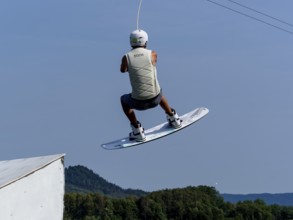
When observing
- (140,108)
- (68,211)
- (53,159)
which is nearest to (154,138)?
(140,108)

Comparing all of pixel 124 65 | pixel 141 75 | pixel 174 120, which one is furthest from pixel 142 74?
pixel 174 120

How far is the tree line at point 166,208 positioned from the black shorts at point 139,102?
10847 cm

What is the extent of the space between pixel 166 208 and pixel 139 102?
4899 inches

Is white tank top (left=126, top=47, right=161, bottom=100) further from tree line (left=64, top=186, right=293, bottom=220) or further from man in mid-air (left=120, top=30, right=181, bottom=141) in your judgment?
tree line (left=64, top=186, right=293, bottom=220)

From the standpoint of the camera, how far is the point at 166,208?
142 meters

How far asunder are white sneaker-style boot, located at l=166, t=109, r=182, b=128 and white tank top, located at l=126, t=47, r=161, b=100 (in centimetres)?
173

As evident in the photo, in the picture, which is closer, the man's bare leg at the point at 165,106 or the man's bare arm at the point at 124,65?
the man's bare arm at the point at 124,65

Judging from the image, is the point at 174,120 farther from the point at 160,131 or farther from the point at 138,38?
the point at 138,38

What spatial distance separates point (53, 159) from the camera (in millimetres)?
11742

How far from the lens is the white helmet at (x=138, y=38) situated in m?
17.4

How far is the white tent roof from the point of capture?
1135cm

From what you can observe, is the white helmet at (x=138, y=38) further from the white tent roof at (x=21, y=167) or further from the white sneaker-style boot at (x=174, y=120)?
the white tent roof at (x=21, y=167)

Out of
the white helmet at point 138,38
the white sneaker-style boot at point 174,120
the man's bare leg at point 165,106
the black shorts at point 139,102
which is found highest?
the white helmet at point 138,38

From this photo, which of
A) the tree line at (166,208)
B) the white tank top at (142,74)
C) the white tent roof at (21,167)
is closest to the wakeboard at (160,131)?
the white tank top at (142,74)
